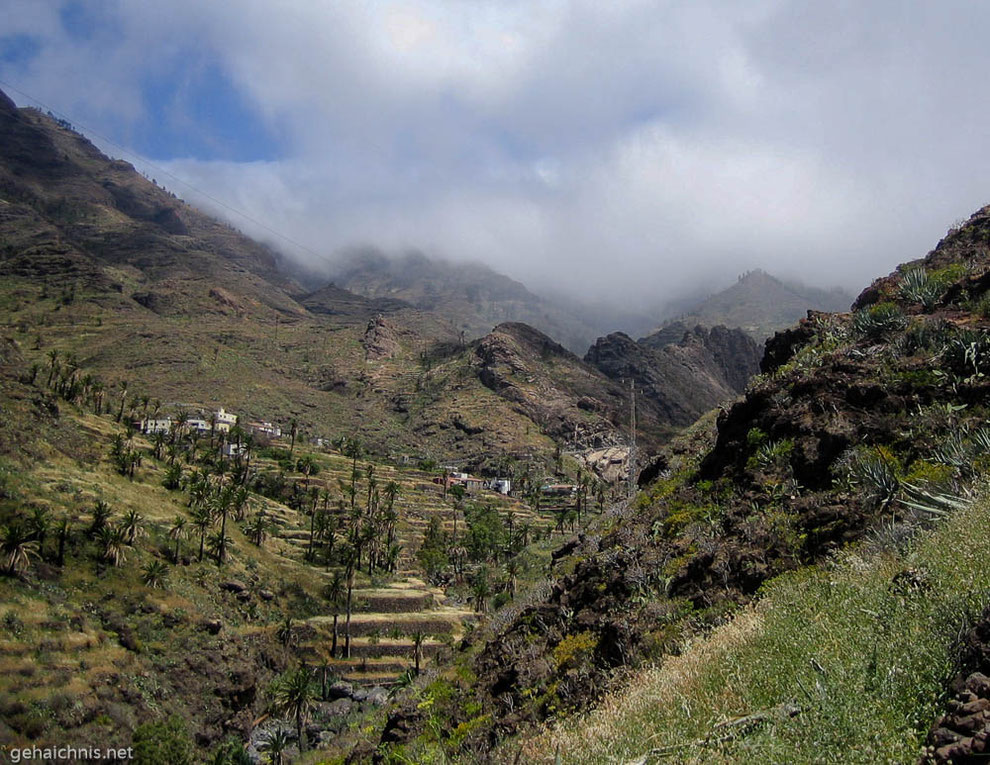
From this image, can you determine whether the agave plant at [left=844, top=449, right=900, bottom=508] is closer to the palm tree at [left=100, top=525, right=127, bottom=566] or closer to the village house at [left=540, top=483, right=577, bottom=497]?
the palm tree at [left=100, top=525, right=127, bottom=566]

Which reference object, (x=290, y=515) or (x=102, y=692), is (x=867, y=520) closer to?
(x=102, y=692)

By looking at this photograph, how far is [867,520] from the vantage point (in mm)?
9672

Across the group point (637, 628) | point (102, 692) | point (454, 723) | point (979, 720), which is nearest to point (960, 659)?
point (979, 720)

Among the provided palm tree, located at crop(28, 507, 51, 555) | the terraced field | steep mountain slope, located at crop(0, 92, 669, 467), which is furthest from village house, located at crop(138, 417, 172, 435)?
palm tree, located at crop(28, 507, 51, 555)

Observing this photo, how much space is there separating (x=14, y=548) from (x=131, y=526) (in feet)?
33.6

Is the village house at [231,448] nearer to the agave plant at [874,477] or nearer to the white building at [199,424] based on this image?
the white building at [199,424]

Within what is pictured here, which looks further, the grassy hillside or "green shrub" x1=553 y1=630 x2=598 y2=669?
the grassy hillside

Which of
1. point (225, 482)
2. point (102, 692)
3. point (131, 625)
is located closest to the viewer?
point (102, 692)

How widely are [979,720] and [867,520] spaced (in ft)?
21.5

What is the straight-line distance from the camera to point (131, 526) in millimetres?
51562

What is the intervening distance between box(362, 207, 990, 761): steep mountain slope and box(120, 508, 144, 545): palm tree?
4621 centimetres

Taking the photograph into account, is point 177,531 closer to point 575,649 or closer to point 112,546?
point 112,546

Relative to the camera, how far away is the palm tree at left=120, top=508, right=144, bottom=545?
51188 mm

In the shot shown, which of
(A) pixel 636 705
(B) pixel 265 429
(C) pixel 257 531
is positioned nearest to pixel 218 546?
(C) pixel 257 531
